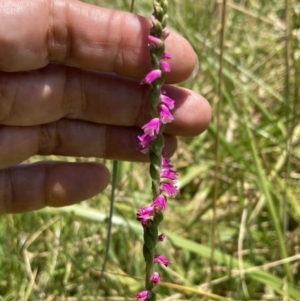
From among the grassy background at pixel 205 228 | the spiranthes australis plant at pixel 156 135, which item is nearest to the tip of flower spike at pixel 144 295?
the spiranthes australis plant at pixel 156 135

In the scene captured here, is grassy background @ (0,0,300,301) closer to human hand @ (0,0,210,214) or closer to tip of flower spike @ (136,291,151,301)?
human hand @ (0,0,210,214)

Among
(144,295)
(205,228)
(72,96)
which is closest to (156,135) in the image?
(144,295)

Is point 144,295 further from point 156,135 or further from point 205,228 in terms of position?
point 205,228

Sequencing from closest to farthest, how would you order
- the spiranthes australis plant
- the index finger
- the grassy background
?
the spiranthes australis plant → the index finger → the grassy background

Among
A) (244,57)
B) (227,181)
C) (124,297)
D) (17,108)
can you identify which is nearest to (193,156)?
(227,181)

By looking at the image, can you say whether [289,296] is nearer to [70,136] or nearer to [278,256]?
[278,256]

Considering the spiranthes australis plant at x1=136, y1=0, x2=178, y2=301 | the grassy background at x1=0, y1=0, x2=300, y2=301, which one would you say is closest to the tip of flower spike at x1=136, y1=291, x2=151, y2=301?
Result: the spiranthes australis plant at x1=136, y1=0, x2=178, y2=301
